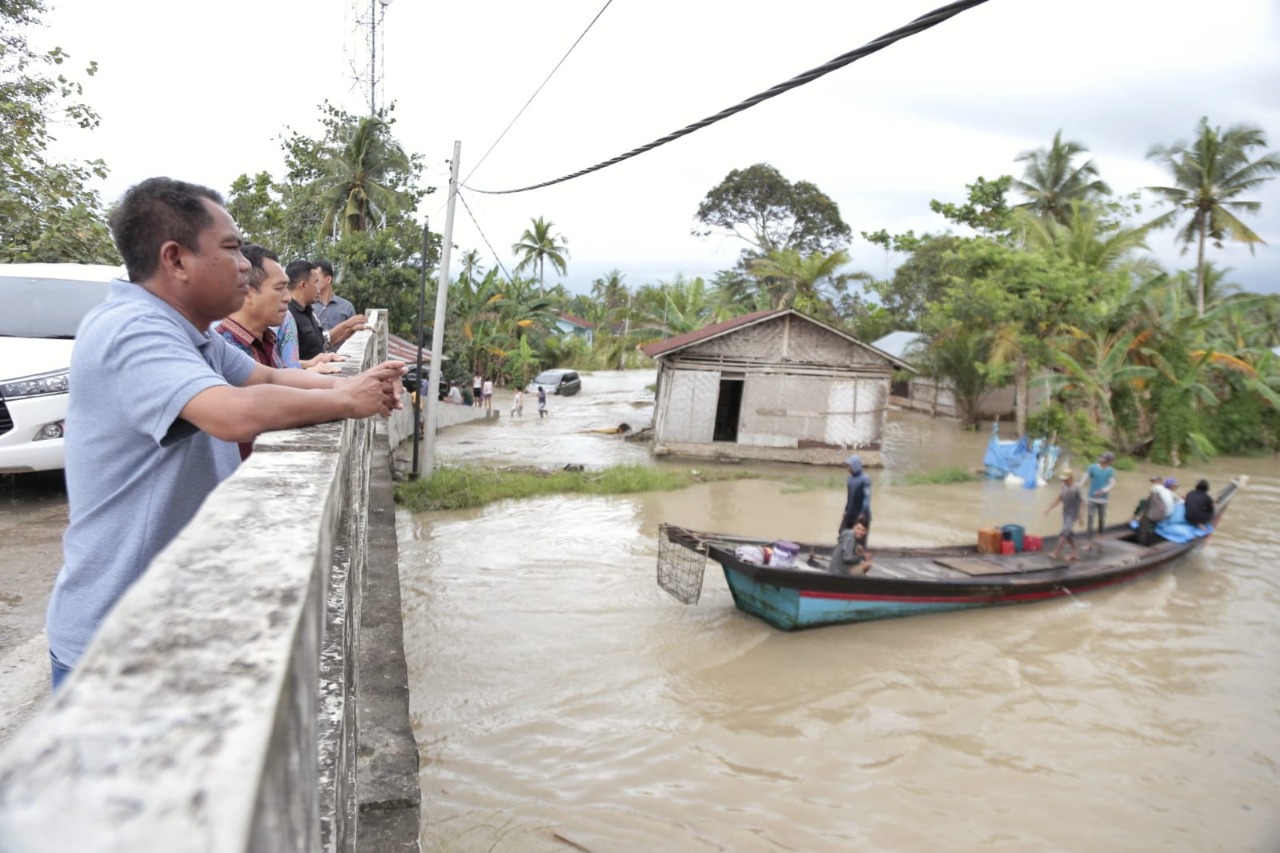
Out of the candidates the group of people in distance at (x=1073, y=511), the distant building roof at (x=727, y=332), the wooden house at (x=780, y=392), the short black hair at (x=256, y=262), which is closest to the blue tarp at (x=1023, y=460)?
the wooden house at (x=780, y=392)

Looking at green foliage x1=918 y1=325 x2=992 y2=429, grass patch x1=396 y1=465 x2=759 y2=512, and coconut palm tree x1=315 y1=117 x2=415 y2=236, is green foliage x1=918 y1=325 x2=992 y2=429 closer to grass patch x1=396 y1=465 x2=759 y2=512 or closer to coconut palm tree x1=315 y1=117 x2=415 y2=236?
grass patch x1=396 y1=465 x2=759 y2=512

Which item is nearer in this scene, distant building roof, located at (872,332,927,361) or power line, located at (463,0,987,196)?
power line, located at (463,0,987,196)

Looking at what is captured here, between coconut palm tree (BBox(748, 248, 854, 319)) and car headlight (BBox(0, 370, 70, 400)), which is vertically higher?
coconut palm tree (BBox(748, 248, 854, 319))

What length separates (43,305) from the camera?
6.50 meters

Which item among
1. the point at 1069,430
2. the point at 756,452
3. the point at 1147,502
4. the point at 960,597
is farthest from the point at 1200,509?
the point at 756,452

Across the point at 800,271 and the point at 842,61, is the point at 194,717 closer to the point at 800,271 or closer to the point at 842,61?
the point at 842,61

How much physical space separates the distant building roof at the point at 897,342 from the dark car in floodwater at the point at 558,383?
1218 cm

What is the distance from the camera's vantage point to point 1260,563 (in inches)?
586

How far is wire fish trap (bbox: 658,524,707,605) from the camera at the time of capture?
9656 mm

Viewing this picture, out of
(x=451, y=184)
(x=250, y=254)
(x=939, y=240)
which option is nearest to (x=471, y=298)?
(x=451, y=184)

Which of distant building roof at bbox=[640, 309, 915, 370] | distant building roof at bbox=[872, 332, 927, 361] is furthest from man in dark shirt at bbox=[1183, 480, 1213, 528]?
distant building roof at bbox=[872, 332, 927, 361]

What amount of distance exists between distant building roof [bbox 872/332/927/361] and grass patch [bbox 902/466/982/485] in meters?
11.2

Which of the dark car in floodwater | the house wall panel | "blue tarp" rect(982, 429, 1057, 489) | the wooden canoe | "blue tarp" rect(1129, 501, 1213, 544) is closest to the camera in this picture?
the wooden canoe

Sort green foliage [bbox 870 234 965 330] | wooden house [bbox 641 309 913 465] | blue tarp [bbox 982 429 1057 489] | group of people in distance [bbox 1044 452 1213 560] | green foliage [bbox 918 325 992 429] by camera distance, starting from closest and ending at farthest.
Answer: group of people in distance [bbox 1044 452 1213 560] < blue tarp [bbox 982 429 1057 489] < wooden house [bbox 641 309 913 465] < green foliage [bbox 918 325 992 429] < green foliage [bbox 870 234 965 330]
